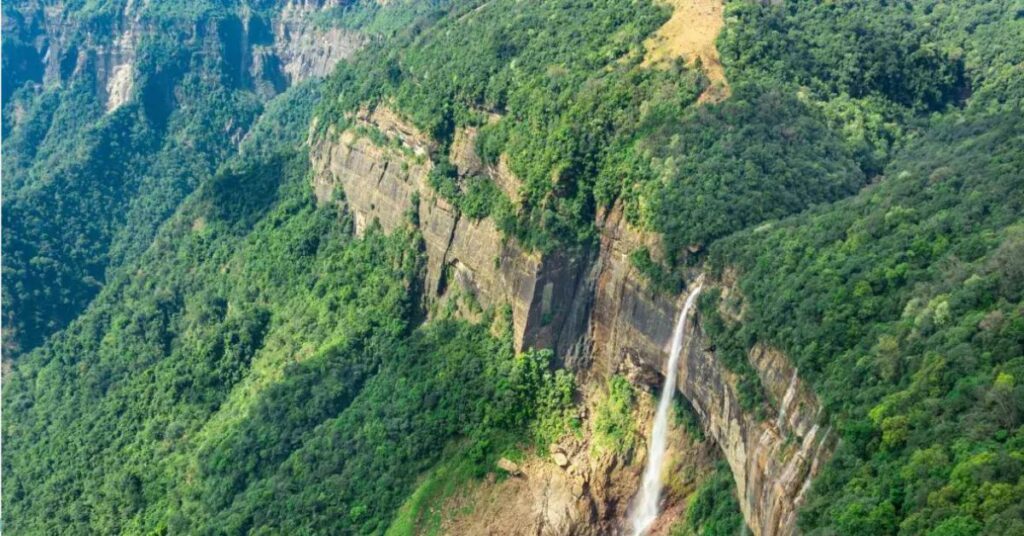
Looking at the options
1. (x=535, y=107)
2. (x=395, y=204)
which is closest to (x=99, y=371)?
(x=395, y=204)

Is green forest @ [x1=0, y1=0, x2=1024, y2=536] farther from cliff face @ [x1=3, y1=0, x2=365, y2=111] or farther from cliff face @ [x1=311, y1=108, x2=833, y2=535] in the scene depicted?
cliff face @ [x1=3, y1=0, x2=365, y2=111]

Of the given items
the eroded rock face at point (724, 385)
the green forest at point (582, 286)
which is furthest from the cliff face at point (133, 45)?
the eroded rock face at point (724, 385)

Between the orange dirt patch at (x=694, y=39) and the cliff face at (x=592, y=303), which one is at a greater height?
the orange dirt patch at (x=694, y=39)

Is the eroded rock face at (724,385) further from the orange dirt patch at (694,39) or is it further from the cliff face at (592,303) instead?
the orange dirt patch at (694,39)

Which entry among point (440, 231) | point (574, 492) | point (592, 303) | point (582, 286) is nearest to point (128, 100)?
point (440, 231)

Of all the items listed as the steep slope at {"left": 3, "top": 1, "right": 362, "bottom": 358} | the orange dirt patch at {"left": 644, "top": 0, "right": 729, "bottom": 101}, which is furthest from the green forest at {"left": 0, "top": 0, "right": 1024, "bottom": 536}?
the steep slope at {"left": 3, "top": 1, "right": 362, "bottom": 358}

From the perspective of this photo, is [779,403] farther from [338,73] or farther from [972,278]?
[338,73]

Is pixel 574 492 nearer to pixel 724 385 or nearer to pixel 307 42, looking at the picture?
pixel 724 385
